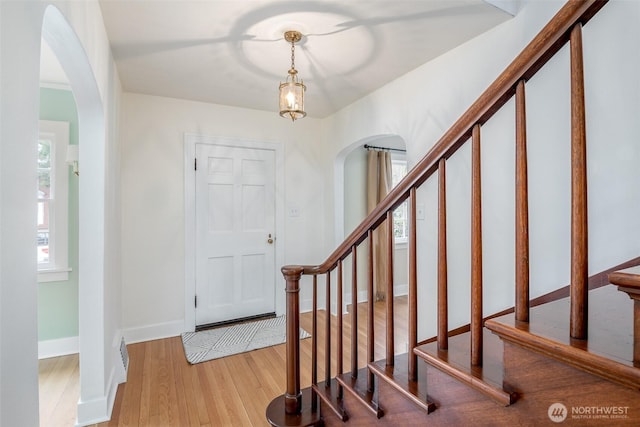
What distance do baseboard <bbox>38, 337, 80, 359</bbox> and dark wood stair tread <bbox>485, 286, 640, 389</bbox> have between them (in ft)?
11.4

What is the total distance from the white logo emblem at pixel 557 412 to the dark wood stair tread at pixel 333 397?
97 cm

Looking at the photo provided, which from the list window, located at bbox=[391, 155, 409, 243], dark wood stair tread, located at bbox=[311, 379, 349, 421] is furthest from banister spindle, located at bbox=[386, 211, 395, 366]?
window, located at bbox=[391, 155, 409, 243]

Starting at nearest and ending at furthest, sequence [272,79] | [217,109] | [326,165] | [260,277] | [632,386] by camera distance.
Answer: [632,386], [272,79], [217,109], [260,277], [326,165]

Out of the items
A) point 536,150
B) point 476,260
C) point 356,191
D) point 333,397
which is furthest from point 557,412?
point 356,191

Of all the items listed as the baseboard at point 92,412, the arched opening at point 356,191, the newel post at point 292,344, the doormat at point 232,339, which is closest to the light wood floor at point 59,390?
the baseboard at point 92,412

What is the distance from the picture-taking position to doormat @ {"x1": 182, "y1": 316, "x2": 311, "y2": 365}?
2816mm

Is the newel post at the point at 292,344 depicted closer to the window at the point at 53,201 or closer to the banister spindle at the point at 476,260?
the banister spindle at the point at 476,260

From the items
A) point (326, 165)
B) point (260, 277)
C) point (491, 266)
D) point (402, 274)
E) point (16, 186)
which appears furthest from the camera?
point (402, 274)

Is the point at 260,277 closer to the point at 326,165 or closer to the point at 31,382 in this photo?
the point at 326,165

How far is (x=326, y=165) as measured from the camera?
12.9ft

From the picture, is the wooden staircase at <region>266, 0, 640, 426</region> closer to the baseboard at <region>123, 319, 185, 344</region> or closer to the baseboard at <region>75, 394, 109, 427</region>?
the baseboard at <region>75, 394, 109, 427</region>

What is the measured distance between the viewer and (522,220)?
2.77 ft

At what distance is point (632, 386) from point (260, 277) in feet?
11.0

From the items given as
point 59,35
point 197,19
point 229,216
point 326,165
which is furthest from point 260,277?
point 59,35
